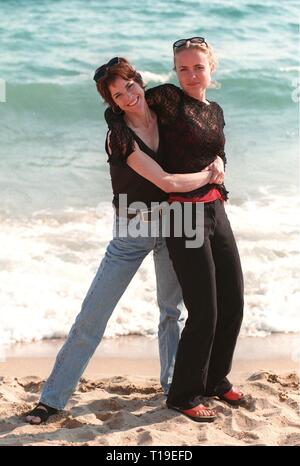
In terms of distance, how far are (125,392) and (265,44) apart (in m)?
10.7

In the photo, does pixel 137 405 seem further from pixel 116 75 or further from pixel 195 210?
pixel 116 75

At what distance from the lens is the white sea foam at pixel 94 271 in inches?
250

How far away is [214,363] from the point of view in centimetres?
451

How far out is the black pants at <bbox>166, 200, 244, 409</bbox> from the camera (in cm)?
417

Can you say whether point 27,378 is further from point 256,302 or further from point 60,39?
point 60,39

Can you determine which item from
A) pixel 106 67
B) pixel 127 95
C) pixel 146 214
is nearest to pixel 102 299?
pixel 146 214

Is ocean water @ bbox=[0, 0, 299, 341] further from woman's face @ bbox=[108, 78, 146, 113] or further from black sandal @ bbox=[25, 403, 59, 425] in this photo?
woman's face @ bbox=[108, 78, 146, 113]

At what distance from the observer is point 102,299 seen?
4.30 m

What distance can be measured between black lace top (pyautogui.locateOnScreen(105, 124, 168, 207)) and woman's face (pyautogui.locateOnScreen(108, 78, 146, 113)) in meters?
0.08

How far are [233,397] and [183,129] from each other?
1.40 m

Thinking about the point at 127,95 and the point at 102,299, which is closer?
the point at 127,95

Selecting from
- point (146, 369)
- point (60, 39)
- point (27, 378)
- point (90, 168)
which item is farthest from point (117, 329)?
point (60, 39)

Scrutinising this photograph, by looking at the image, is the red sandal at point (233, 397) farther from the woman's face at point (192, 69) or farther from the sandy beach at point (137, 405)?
the woman's face at point (192, 69)

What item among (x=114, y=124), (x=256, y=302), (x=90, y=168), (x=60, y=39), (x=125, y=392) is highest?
(x=60, y=39)
